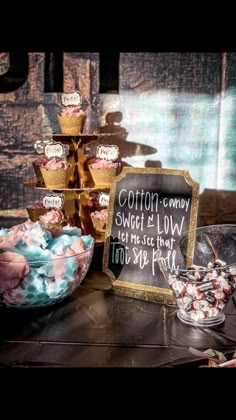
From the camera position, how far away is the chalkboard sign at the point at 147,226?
1367mm

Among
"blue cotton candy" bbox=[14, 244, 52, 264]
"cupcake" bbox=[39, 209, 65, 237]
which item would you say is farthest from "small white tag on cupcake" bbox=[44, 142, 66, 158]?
"blue cotton candy" bbox=[14, 244, 52, 264]

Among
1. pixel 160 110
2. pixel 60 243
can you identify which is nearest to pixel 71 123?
pixel 160 110

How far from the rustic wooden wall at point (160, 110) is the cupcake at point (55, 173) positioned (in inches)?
48.1

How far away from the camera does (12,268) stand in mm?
1173

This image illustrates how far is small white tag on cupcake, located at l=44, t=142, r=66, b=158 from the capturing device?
2568mm

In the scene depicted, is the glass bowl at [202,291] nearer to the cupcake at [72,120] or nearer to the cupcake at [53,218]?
the cupcake at [53,218]

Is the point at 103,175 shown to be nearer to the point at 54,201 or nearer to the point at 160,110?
the point at 54,201

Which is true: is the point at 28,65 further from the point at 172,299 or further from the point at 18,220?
the point at 172,299

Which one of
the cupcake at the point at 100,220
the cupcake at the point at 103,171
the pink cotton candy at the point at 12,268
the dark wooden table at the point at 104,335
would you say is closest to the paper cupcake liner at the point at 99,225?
the cupcake at the point at 100,220

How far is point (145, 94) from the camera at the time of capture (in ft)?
12.2

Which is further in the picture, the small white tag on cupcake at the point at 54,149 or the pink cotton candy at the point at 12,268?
the small white tag on cupcake at the point at 54,149

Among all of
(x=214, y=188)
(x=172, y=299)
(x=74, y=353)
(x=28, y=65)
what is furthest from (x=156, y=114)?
(x=74, y=353)

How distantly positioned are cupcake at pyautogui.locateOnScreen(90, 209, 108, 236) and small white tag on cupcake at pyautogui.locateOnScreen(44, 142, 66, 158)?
39 centimetres
